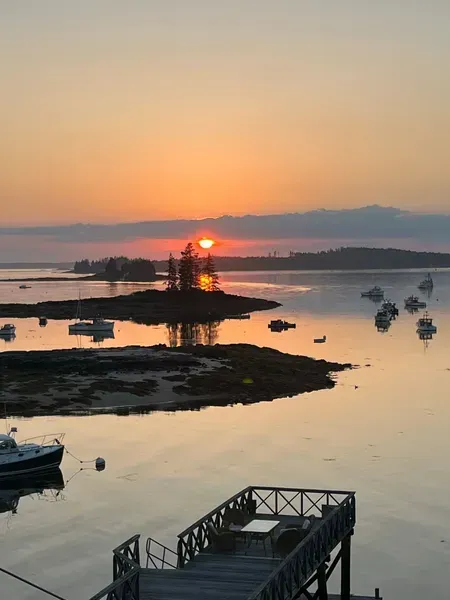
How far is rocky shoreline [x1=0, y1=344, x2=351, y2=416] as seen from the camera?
79875 millimetres

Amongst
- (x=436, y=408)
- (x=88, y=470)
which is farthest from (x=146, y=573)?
(x=436, y=408)

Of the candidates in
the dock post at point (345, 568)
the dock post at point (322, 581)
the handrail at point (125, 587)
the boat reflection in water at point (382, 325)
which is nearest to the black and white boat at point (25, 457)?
the dock post at point (345, 568)

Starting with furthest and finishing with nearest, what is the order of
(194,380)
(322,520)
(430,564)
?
(194,380), (430,564), (322,520)

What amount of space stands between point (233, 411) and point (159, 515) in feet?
103

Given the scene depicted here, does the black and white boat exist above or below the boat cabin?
below

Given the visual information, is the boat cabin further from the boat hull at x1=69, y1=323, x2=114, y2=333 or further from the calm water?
the boat hull at x1=69, y1=323, x2=114, y2=333

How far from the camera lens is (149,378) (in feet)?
299

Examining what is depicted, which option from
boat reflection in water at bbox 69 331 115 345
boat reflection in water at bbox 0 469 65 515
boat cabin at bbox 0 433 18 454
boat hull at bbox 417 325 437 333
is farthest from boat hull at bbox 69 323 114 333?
boat cabin at bbox 0 433 18 454

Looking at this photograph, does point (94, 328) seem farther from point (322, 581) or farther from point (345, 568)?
point (322, 581)

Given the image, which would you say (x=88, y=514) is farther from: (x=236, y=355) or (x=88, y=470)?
(x=236, y=355)

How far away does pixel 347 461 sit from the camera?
57.8m

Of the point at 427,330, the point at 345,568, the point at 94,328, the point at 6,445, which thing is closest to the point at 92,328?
the point at 94,328

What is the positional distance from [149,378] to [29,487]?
38.2 metres

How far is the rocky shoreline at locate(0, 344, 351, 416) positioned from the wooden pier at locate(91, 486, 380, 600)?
44.2m
